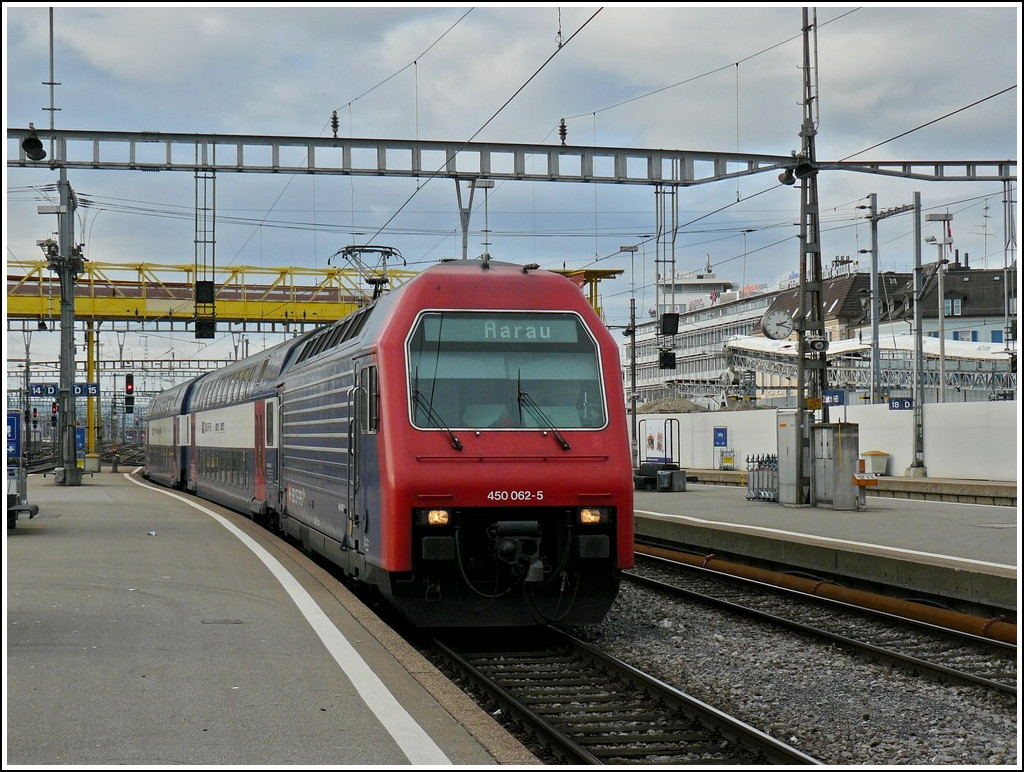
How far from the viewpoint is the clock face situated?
2731 cm

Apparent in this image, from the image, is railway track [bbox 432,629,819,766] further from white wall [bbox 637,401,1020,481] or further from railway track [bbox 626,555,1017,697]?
white wall [bbox 637,401,1020,481]

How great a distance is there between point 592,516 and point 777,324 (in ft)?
59.1

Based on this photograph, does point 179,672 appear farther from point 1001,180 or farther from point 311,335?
point 1001,180

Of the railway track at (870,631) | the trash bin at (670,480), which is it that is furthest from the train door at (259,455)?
the trash bin at (670,480)

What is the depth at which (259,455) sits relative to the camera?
68.5 feet

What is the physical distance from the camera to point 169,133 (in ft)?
82.1

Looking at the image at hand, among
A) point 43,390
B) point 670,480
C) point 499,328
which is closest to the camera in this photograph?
point 499,328

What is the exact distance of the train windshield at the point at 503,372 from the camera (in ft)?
35.1

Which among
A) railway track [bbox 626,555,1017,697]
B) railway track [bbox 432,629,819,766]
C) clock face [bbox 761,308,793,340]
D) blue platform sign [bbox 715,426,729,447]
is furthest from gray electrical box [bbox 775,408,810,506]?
blue platform sign [bbox 715,426,729,447]

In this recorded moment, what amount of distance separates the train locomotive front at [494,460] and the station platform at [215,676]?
84 cm

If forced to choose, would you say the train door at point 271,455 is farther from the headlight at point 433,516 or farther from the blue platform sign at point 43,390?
the blue platform sign at point 43,390

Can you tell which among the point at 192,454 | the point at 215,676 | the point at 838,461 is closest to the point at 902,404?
the point at 838,461

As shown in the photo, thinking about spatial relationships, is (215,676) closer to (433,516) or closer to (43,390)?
(433,516)

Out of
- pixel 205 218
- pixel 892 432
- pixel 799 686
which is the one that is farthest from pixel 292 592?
pixel 892 432
